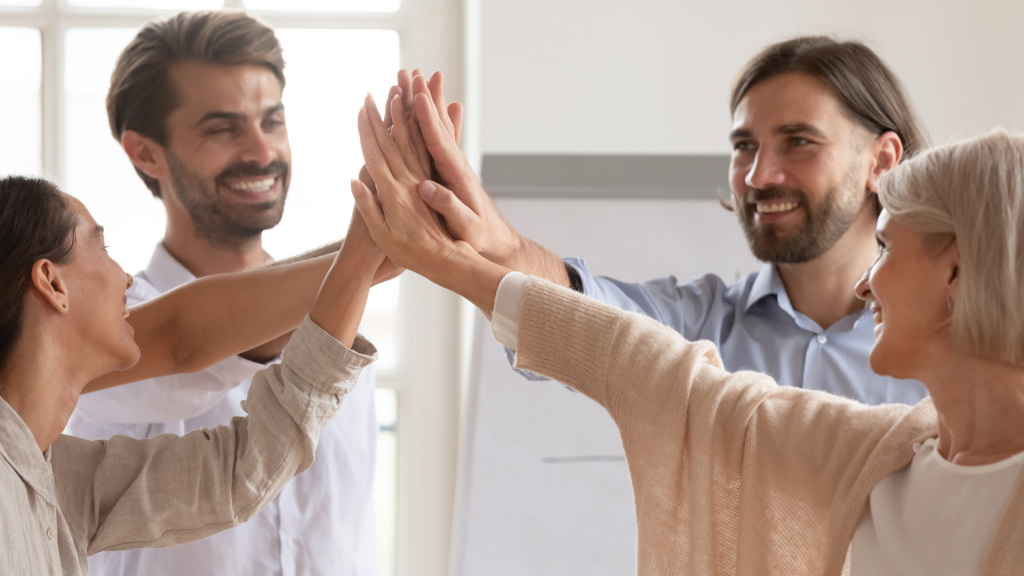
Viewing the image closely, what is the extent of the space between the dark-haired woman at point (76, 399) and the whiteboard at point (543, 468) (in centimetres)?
99

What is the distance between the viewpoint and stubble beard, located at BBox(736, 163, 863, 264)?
1.72 metres

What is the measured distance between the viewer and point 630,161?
2385 mm

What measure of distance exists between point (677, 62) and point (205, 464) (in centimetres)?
189

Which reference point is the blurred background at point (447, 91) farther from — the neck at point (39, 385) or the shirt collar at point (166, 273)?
the neck at point (39, 385)

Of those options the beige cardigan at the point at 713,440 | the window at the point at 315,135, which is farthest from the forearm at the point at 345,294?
the window at the point at 315,135

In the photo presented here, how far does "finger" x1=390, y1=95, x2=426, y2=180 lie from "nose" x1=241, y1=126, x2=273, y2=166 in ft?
1.67

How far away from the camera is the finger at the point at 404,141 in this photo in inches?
56.6

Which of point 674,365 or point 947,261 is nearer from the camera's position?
point 947,261

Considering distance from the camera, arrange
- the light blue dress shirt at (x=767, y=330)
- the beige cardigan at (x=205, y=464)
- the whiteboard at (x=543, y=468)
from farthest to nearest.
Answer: the whiteboard at (x=543, y=468), the light blue dress shirt at (x=767, y=330), the beige cardigan at (x=205, y=464)

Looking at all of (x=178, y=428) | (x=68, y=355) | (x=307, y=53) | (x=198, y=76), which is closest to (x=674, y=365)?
(x=68, y=355)

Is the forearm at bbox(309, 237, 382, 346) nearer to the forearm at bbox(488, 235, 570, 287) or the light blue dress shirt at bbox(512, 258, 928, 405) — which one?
the forearm at bbox(488, 235, 570, 287)

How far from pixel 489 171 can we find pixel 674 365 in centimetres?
131

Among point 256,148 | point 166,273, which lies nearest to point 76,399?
point 166,273

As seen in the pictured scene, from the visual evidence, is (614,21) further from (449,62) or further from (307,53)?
(307,53)
